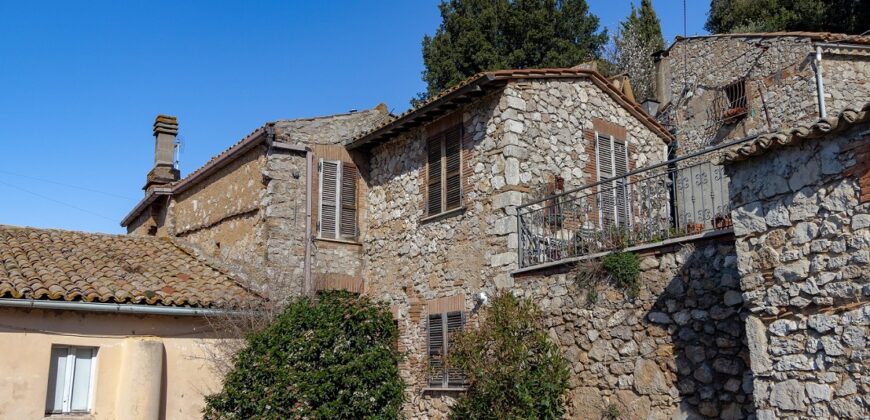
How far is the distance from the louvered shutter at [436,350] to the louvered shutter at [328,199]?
3.23 metres

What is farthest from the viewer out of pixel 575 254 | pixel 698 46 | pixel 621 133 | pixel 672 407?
pixel 698 46

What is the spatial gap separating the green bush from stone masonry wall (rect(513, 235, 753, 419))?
2.67 metres

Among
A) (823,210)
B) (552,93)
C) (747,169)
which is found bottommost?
(823,210)

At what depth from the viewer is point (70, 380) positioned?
439 inches

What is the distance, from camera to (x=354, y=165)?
1520 cm

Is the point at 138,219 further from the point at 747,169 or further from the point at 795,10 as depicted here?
the point at 795,10

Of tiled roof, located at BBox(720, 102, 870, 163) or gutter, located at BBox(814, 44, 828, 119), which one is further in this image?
gutter, located at BBox(814, 44, 828, 119)

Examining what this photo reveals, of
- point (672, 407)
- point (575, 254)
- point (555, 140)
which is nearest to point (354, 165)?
point (555, 140)

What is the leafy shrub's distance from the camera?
928cm

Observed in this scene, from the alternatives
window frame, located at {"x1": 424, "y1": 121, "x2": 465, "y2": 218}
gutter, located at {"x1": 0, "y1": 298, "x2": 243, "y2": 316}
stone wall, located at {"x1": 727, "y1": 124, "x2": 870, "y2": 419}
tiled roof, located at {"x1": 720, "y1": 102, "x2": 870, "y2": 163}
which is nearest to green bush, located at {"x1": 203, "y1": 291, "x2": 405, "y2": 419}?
gutter, located at {"x1": 0, "y1": 298, "x2": 243, "y2": 316}

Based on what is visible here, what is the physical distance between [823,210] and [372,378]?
→ 21.8 feet

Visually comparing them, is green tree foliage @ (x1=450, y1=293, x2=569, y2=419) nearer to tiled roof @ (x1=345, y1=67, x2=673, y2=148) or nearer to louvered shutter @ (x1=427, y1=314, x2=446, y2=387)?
louvered shutter @ (x1=427, y1=314, x2=446, y2=387)

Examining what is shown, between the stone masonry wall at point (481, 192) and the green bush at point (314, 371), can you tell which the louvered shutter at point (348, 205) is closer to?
the stone masonry wall at point (481, 192)

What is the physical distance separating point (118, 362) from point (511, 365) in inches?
239
